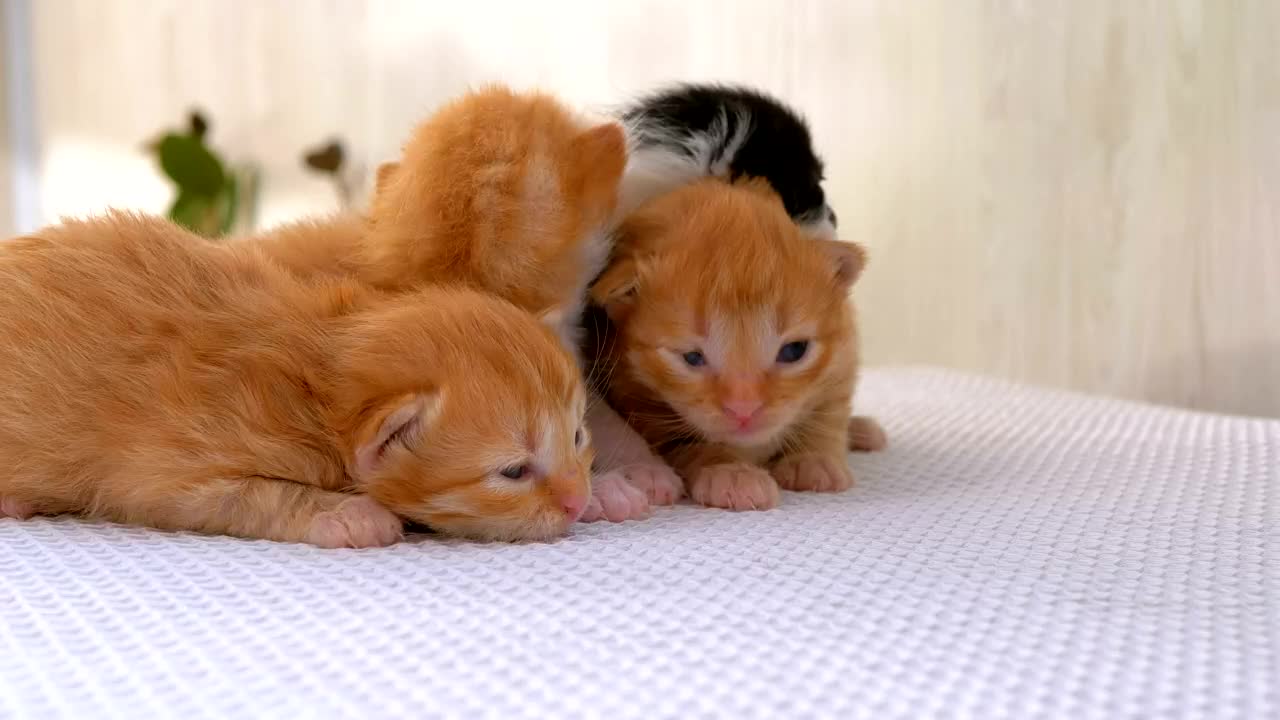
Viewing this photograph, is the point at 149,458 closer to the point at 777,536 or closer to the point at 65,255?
the point at 65,255

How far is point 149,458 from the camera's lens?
101 cm

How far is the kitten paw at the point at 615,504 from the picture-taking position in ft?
3.68

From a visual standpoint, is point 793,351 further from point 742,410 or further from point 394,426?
point 394,426

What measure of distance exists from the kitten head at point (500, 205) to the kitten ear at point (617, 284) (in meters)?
0.02

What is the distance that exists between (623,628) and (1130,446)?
0.99 metres

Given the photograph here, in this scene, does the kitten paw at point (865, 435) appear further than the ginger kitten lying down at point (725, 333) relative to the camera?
Yes

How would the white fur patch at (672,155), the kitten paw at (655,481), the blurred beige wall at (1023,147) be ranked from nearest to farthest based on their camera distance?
the kitten paw at (655,481) < the white fur patch at (672,155) < the blurred beige wall at (1023,147)

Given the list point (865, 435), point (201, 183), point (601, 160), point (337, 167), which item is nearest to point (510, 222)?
point (601, 160)

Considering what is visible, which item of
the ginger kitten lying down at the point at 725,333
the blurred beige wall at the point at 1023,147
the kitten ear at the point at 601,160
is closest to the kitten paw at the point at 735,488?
the ginger kitten lying down at the point at 725,333

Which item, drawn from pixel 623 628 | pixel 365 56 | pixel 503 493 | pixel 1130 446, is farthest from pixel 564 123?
pixel 365 56

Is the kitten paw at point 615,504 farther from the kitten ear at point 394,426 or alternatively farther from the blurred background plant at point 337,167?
the blurred background plant at point 337,167

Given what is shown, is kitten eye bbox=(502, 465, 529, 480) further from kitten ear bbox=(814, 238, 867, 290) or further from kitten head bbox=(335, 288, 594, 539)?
kitten ear bbox=(814, 238, 867, 290)

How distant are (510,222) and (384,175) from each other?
10.0 inches

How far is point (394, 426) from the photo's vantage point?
3.25 ft
